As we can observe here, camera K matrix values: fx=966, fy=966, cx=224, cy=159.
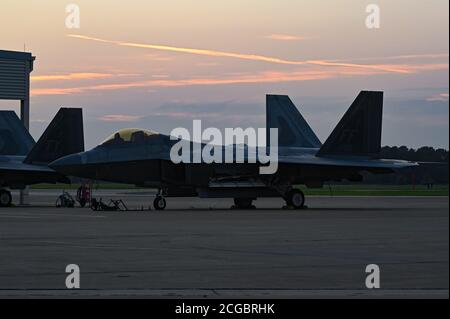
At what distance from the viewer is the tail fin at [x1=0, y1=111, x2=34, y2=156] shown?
4728 cm

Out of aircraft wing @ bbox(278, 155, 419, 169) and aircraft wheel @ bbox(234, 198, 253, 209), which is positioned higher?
aircraft wing @ bbox(278, 155, 419, 169)

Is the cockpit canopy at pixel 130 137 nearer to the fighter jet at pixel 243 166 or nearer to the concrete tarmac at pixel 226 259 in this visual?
the fighter jet at pixel 243 166

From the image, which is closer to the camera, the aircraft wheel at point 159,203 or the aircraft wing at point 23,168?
the aircraft wheel at point 159,203

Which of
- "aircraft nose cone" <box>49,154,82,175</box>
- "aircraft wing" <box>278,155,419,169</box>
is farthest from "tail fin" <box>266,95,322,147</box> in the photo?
"aircraft nose cone" <box>49,154,82,175</box>

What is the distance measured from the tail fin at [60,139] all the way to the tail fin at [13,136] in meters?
3.05

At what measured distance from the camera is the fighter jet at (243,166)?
38344 mm

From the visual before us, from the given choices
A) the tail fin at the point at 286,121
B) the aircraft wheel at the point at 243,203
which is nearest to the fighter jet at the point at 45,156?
the aircraft wheel at the point at 243,203

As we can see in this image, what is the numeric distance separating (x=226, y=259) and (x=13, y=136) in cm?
3389

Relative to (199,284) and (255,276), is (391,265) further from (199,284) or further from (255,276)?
(199,284)

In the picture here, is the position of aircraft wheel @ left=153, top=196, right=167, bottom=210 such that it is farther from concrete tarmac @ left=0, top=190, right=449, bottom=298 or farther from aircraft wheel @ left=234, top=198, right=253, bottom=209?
concrete tarmac @ left=0, top=190, right=449, bottom=298

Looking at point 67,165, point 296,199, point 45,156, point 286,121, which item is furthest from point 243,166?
→ point 45,156

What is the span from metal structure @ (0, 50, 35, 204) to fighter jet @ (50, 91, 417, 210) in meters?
11.4

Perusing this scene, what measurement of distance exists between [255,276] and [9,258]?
4.61 meters

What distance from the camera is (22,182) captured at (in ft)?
147
